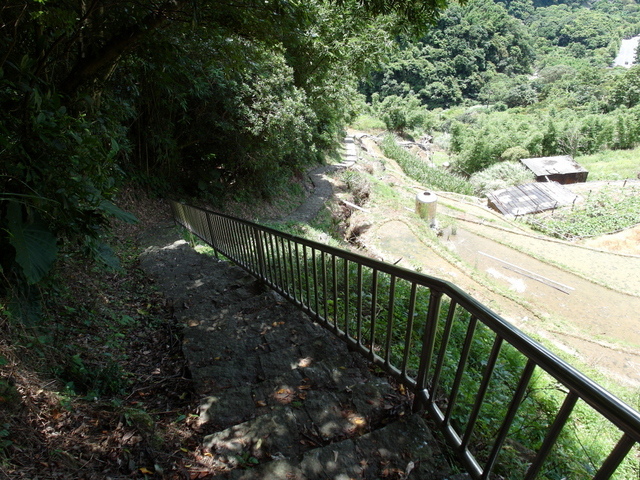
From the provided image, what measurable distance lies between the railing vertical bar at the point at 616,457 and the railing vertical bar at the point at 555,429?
0.14m

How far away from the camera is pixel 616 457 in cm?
94

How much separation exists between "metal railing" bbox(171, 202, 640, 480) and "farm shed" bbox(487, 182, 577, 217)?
65.5 ft

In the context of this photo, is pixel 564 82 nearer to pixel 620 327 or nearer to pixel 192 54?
pixel 620 327

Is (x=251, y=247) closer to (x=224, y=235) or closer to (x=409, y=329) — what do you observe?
(x=224, y=235)

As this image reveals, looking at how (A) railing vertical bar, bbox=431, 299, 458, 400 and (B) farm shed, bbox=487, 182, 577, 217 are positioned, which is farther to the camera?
(B) farm shed, bbox=487, 182, 577, 217

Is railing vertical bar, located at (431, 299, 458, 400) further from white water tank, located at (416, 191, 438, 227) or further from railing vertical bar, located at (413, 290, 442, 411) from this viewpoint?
white water tank, located at (416, 191, 438, 227)

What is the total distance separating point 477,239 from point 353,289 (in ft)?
43.8

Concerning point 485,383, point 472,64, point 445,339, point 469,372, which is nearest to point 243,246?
point 469,372

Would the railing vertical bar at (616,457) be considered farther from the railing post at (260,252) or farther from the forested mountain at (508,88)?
the forested mountain at (508,88)

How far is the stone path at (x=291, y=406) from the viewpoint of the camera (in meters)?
1.70

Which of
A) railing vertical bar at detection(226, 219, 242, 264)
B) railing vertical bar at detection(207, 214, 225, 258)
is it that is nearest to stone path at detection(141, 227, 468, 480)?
railing vertical bar at detection(226, 219, 242, 264)

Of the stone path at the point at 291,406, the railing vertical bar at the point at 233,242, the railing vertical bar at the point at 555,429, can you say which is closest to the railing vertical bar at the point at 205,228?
the railing vertical bar at the point at 233,242

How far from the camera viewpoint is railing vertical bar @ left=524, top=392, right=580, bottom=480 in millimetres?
1087

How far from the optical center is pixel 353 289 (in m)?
4.41
